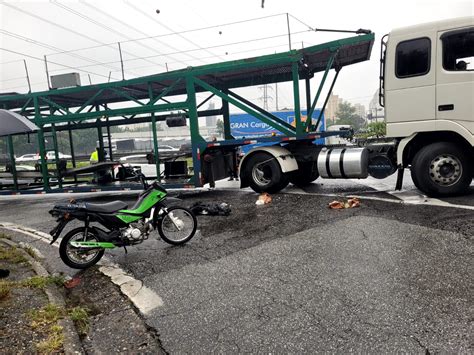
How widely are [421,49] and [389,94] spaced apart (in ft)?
3.04

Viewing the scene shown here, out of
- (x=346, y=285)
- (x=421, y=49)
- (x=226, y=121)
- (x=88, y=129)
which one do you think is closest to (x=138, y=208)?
(x=346, y=285)

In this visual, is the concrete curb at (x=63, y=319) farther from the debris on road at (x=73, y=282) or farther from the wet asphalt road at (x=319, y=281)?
the wet asphalt road at (x=319, y=281)

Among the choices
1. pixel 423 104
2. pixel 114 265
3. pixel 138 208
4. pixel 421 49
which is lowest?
pixel 114 265

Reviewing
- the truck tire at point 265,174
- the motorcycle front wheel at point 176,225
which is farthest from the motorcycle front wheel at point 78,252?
the truck tire at point 265,174

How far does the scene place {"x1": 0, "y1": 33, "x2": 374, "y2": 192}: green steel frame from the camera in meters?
8.78

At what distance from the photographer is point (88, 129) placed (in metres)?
12.4

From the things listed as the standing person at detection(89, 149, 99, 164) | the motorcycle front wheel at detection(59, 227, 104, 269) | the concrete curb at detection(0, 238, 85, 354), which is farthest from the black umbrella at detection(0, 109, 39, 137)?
the standing person at detection(89, 149, 99, 164)

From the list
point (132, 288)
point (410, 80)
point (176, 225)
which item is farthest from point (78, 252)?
point (410, 80)

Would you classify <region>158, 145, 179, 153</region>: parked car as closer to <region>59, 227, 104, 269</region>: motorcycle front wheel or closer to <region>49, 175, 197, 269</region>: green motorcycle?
<region>49, 175, 197, 269</region>: green motorcycle

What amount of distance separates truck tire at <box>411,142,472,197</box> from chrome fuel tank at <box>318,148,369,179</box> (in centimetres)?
114

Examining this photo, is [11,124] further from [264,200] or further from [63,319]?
[264,200]

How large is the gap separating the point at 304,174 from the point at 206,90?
11.1 feet

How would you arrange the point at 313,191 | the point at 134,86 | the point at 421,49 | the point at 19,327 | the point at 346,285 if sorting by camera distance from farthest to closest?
the point at 134,86 → the point at 313,191 → the point at 421,49 → the point at 346,285 → the point at 19,327

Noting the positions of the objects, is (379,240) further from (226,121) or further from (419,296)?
(226,121)
